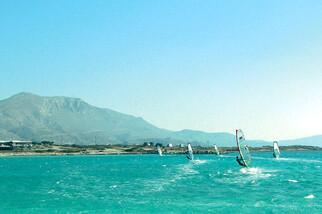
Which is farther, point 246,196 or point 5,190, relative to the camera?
point 5,190

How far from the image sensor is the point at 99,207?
60.4 metres

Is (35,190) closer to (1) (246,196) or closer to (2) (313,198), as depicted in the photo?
Answer: (1) (246,196)

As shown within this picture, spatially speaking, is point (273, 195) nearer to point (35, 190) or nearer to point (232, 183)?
point (232, 183)

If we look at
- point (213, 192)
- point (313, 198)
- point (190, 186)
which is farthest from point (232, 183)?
point (313, 198)

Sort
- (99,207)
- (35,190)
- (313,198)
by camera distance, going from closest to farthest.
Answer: (99,207) < (313,198) < (35,190)

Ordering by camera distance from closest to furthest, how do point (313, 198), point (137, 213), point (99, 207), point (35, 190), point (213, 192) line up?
point (137, 213) < point (99, 207) < point (313, 198) < point (213, 192) < point (35, 190)

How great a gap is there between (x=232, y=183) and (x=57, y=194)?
107 ft

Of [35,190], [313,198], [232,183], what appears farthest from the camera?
[232,183]

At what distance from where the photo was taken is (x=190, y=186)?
274ft

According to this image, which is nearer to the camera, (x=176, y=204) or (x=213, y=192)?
(x=176, y=204)

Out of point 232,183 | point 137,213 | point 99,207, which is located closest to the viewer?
point 137,213

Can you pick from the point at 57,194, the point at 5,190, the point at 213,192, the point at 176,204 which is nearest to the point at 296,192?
the point at 213,192

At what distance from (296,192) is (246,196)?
10823 millimetres

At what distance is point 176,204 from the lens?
6191 cm
